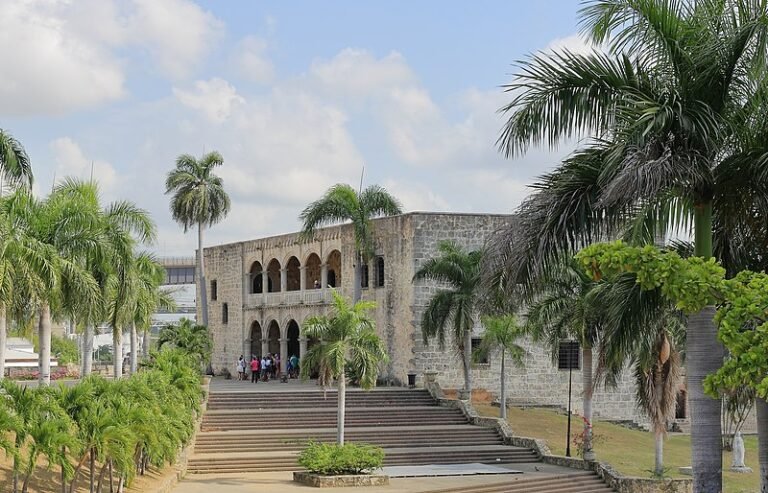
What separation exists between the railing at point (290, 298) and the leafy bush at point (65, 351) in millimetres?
17039

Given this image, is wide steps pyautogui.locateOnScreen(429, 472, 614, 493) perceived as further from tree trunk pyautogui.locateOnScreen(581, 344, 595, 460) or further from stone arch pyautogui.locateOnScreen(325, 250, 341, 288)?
stone arch pyautogui.locateOnScreen(325, 250, 341, 288)

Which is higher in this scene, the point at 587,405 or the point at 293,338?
the point at 293,338

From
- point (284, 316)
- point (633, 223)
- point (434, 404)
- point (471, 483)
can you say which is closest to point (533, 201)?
→ point (633, 223)

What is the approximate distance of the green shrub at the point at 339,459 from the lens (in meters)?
24.7

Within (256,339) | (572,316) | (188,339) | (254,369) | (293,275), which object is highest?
(293,275)

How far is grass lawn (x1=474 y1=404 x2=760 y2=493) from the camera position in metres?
29.6

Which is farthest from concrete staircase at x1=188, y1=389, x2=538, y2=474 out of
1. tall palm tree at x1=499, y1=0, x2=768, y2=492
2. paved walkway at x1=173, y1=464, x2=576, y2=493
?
tall palm tree at x1=499, y1=0, x2=768, y2=492

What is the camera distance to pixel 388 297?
3947 cm

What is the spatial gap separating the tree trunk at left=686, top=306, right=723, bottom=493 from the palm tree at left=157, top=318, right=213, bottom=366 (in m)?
27.6

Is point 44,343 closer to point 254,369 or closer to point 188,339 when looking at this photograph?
point 188,339

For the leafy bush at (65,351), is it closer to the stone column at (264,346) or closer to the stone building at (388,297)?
the stone building at (388,297)

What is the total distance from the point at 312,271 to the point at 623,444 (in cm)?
1733

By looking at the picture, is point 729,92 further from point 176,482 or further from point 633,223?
point 176,482

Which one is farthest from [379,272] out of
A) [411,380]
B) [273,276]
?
[273,276]
